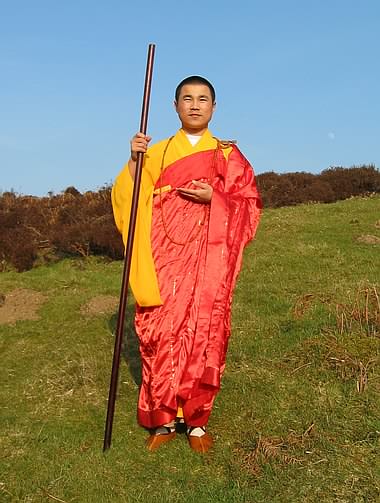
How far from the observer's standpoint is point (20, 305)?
8.06 meters

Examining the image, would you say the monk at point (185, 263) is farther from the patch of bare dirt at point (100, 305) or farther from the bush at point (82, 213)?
the bush at point (82, 213)

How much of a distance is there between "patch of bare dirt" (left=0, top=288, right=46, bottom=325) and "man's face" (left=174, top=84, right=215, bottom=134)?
445cm

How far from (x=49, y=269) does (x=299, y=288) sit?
205 inches

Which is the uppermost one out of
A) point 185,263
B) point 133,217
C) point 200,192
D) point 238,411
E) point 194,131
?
point 194,131

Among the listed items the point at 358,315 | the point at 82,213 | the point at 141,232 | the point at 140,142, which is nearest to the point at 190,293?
the point at 141,232

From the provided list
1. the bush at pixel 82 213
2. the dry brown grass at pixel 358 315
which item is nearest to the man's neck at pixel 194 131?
the dry brown grass at pixel 358 315

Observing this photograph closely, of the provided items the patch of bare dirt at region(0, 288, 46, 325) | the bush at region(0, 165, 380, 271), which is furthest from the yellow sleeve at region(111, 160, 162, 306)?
the bush at region(0, 165, 380, 271)

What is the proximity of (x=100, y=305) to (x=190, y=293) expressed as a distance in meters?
3.89

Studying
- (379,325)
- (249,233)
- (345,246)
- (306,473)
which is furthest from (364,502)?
(345,246)

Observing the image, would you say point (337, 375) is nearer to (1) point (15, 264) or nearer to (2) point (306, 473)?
(2) point (306, 473)

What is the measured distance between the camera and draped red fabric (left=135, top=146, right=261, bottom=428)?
12.6 feet

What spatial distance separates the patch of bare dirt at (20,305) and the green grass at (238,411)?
7.8 inches

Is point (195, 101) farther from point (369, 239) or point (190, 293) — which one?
point (369, 239)

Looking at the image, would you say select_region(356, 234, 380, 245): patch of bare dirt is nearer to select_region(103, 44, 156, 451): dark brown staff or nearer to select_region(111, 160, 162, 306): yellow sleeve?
select_region(111, 160, 162, 306): yellow sleeve
